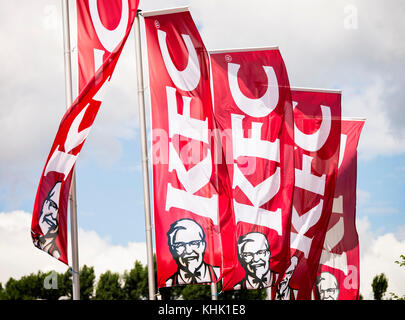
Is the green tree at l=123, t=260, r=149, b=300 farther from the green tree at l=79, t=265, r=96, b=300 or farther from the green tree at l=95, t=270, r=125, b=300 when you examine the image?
the green tree at l=79, t=265, r=96, b=300

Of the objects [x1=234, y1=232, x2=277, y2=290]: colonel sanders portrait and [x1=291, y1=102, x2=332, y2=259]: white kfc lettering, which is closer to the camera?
[x1=234, y1=232, x2=277, y2=290]: colonel sanders portrait

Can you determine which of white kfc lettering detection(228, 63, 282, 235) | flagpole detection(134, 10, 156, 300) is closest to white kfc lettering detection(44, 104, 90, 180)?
flagpole detection(134, 10, 156, 300)

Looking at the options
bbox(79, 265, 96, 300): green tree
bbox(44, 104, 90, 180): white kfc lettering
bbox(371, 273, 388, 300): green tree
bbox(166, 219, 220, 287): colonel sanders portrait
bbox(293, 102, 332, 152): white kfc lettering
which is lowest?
bbox(371, 273, 388, 300): green tree

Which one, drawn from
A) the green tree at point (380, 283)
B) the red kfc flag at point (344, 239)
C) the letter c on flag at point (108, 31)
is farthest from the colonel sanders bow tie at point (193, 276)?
the green tree at point (380, 283)

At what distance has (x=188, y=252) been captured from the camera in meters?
12.9

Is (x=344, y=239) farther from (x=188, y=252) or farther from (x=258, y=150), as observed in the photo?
(x=188, y=252)

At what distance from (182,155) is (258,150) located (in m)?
3.03

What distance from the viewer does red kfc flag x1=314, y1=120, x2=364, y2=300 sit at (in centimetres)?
2323

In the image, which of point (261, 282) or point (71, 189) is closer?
point (71, 189)

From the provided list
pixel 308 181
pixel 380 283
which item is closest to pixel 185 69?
pixel 308 181

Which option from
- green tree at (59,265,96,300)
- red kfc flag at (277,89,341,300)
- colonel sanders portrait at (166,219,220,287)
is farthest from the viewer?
green tree at (59,265,96,300)

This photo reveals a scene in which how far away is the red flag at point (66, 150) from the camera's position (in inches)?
440

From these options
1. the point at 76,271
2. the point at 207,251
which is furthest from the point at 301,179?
the point at 76,271
